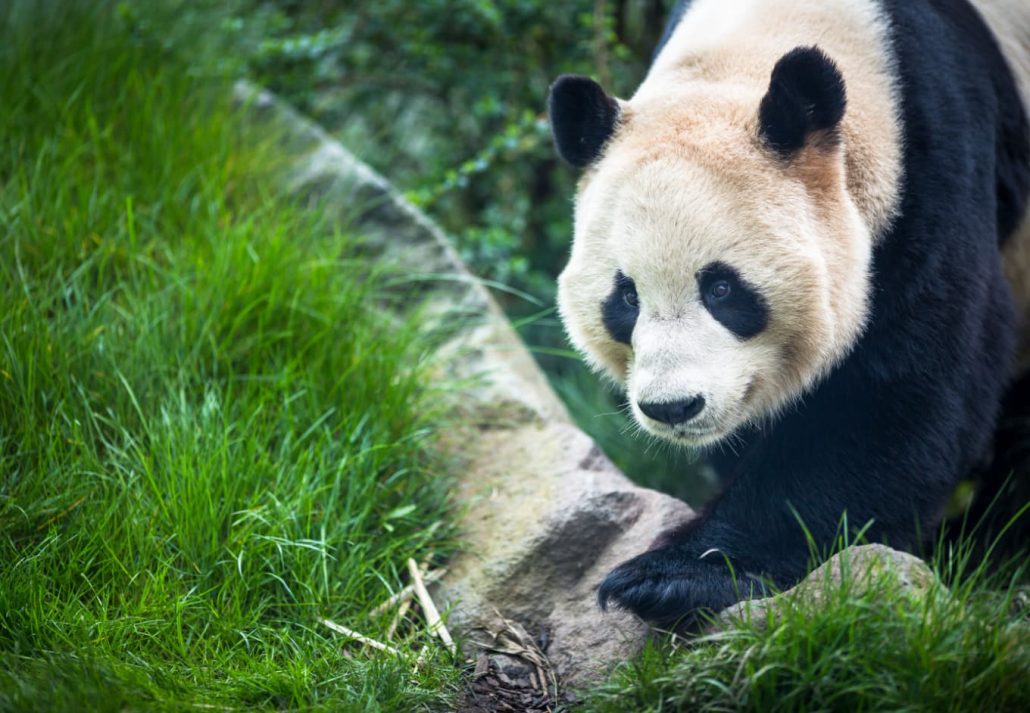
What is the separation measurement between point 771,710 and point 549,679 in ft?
2.91

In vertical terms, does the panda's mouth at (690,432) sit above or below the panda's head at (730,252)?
below

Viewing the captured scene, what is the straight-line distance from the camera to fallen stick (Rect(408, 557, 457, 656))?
10.5 feet

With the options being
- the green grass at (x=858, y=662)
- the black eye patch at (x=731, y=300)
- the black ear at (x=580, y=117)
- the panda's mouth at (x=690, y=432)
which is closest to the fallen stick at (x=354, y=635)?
the green grass at (x=858, y=662)

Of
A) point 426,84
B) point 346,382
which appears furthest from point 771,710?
point 426,84

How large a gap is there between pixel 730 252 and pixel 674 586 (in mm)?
943

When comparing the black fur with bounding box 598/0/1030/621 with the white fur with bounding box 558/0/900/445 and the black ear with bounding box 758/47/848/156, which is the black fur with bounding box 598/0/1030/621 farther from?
the black ear with bounding box 758/47/848/156

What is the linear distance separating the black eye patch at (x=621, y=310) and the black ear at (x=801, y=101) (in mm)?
566

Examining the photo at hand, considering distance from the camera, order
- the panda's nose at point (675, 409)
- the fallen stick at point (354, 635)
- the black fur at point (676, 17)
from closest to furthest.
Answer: the panda's nose at point (675, 409)
the fallen stick at point (354, 635)
the black fur at point (676, 17)

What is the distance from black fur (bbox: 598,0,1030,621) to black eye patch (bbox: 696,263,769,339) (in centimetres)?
44

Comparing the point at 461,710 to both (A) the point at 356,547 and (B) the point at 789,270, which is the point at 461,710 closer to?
(A) the point at 356,547

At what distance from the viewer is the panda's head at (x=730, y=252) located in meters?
2.81

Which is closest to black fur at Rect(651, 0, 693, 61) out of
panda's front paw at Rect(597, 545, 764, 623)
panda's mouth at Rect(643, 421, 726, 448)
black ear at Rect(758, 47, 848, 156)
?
black ear at Rect(758, 47, 848, 156)

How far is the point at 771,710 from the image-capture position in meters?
2.36

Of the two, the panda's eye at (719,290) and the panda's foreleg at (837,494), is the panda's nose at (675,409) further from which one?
the panda's foreleg at (837,494)
